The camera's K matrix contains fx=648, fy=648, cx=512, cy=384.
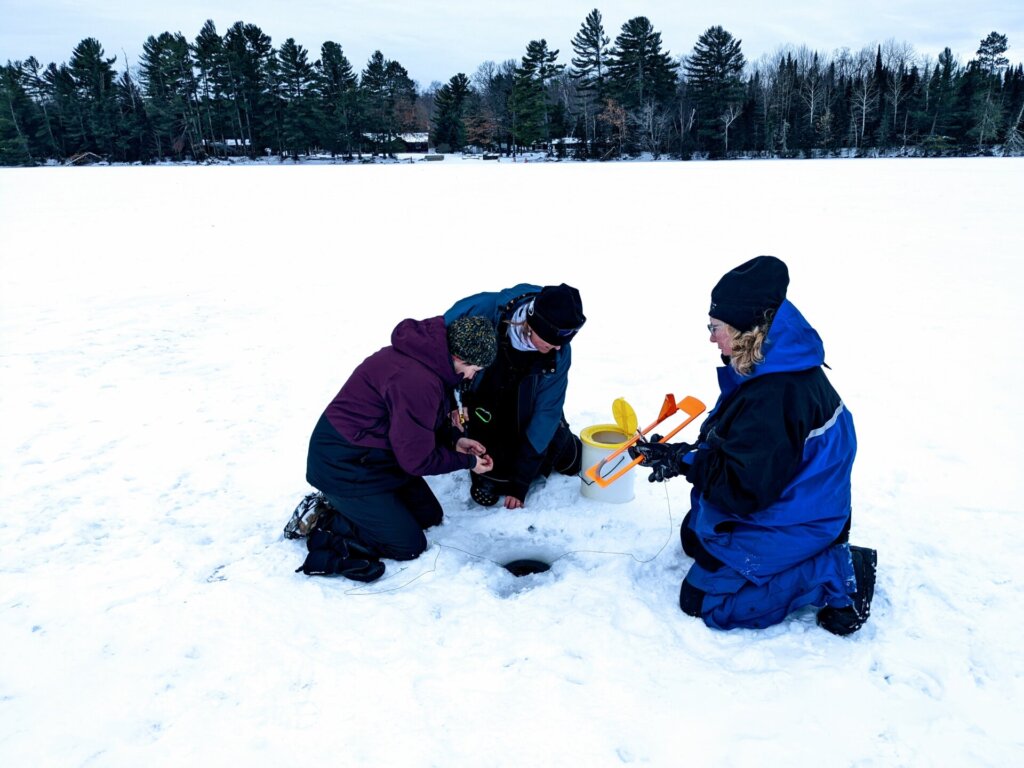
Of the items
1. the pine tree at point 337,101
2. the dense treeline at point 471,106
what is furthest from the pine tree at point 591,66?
the pine tree at point 337,101

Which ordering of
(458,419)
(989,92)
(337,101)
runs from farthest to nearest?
(337,101) → (989,92) → (458,419)

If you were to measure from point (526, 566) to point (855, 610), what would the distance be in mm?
1505

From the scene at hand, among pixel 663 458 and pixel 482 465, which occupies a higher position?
pixel 663 458

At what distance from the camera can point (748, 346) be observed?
238cm

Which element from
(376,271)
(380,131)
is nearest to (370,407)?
(376,271)

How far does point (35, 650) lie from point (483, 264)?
810cm

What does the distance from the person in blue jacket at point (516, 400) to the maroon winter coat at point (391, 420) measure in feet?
1.63

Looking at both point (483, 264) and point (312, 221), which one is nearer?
point (483, 264)

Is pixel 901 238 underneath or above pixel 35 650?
above

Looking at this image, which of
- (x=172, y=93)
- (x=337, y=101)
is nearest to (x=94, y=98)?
(x=172, y=93)

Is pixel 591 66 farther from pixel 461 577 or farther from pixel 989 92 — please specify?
pixel 461 577

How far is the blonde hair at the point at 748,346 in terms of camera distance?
A: 92.3 inches

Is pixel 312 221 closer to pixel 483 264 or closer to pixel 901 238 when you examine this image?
pixel 483 264

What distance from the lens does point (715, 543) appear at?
269 centimetres
